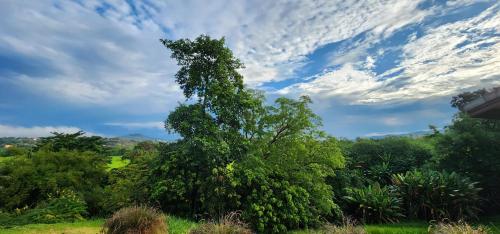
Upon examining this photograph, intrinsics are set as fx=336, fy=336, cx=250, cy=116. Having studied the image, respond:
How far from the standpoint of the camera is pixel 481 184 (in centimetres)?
1488

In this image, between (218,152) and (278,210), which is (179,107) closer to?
(218,152)

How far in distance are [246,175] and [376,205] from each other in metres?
5.68

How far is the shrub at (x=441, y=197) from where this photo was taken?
1350 centimetres

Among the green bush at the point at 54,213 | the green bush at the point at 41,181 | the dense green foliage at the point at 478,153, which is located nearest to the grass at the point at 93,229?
the green bush at the point at 54,213

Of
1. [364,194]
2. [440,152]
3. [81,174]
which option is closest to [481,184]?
[440,152]

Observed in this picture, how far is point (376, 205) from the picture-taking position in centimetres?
1414

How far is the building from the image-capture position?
6.57 m

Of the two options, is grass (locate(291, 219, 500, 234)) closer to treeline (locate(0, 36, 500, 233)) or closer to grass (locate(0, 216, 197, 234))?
treeline (locate(0, 36, 500, 233))

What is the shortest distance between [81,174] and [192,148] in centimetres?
648

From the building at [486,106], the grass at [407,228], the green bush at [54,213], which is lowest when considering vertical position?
the grass at [407,228]

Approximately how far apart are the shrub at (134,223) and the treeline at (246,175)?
15.9 ft

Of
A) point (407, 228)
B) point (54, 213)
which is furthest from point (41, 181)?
point (407, 228)

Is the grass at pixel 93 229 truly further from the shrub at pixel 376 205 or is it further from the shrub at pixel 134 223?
the shrub at pixel 134 223

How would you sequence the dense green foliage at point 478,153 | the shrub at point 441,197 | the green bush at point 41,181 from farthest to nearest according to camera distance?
the green bush at point 41,181 → the dense green foliage at point 478,153 → the shrub at point 441,197
